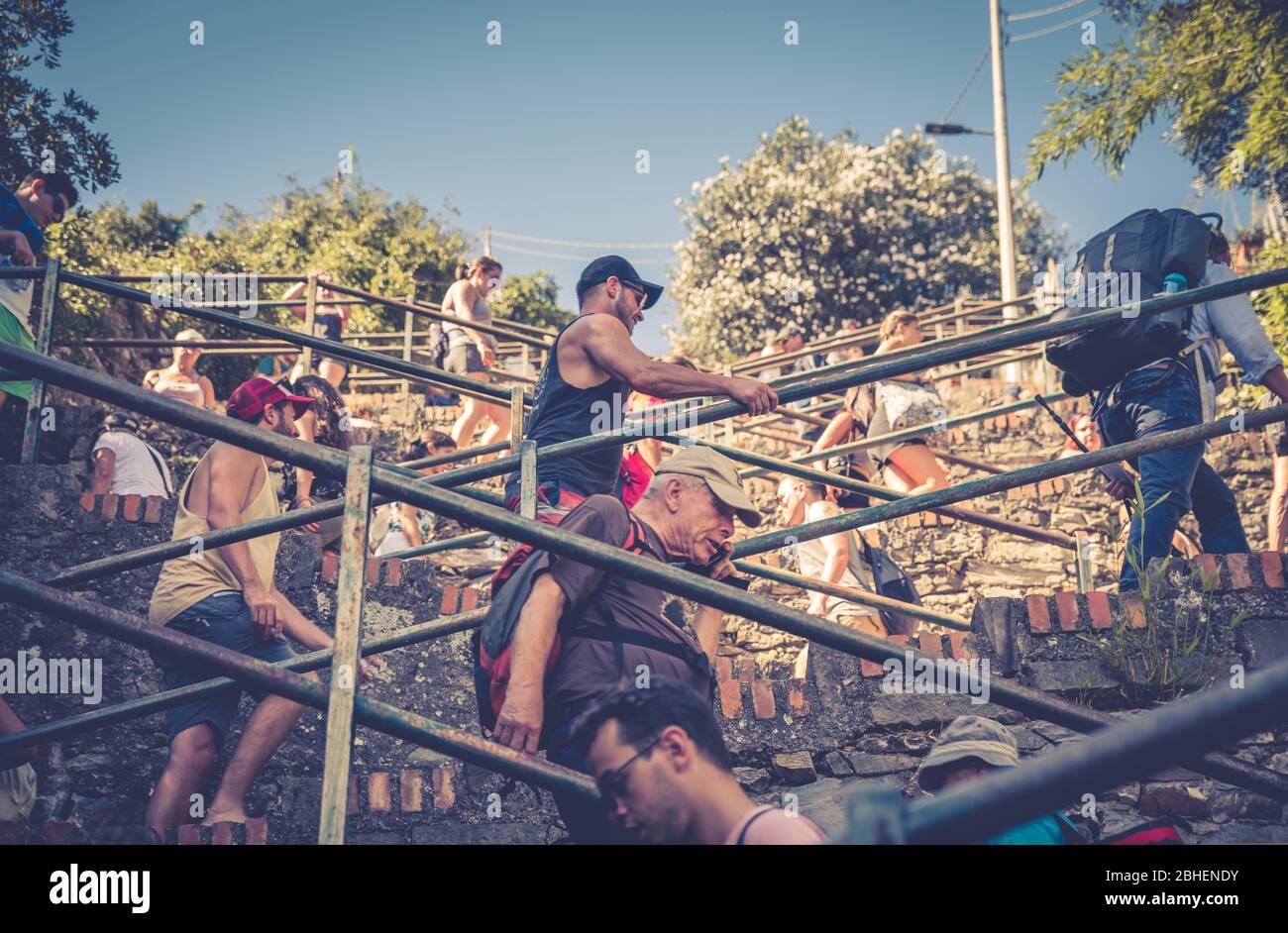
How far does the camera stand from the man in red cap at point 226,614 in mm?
3633

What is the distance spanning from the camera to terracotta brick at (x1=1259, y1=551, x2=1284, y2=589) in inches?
157

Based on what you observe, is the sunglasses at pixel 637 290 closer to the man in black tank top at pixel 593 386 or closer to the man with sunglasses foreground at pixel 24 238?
the man in black tank top at pixel 593 386

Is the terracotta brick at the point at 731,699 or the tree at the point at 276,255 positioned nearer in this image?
the terracotta brick at the point at 731,699

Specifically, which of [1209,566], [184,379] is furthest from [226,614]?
[184,379]

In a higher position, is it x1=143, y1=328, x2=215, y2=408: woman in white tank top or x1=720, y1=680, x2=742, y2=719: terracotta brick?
x1=143, y1=328, x2=215, y2=408: woman in white tank top

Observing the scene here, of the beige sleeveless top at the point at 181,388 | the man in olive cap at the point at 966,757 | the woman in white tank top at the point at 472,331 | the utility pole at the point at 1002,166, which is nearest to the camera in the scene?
the man in olive cap at the point at 966,757

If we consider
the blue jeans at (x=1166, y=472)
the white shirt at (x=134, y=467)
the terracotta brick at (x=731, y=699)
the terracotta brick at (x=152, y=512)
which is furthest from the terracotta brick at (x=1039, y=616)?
the white shirt at (x=134, y=467)

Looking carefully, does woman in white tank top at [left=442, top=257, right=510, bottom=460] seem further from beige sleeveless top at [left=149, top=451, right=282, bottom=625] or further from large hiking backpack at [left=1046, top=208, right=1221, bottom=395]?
large hiking backpack at [left=1046, top=208, right=1221, bottom=395]

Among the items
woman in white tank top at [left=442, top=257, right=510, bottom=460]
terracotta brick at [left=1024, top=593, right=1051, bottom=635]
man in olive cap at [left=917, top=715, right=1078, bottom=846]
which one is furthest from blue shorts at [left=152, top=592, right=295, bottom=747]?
woman in white tank top at [left=442, top=257, right=510, bottom=460]

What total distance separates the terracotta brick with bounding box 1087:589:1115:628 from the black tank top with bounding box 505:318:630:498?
5.23ft

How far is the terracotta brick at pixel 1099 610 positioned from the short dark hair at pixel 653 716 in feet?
6.61

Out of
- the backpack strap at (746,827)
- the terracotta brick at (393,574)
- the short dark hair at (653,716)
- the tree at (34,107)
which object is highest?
the tree at (34,107)

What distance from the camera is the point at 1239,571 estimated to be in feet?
13.1
